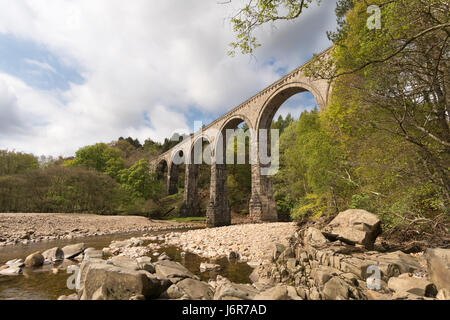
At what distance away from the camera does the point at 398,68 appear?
4.35 meters

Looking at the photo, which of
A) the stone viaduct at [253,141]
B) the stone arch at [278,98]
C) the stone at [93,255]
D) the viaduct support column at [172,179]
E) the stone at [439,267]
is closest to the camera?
the stone at [439,267]

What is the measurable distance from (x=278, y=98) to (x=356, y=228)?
1380 centimetres

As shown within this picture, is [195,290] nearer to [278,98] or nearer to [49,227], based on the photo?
[49,227]

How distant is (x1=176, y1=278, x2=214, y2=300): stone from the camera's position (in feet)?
9.67

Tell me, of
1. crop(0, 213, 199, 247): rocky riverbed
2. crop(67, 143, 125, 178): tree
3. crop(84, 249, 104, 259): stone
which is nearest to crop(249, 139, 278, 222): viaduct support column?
crop(0, 213, 199, 247): rocky riverbed

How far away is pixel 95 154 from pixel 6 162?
356 inches

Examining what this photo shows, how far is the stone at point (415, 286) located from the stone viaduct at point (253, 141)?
10.8 metres

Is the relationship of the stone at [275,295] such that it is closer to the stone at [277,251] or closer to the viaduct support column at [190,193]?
the stone at [277,251]

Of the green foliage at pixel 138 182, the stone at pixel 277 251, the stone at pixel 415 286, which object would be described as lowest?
the stone at pixel 277 251

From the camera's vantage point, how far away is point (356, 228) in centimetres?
468

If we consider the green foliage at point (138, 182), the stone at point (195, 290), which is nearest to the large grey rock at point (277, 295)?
the stone at point (195, 290)

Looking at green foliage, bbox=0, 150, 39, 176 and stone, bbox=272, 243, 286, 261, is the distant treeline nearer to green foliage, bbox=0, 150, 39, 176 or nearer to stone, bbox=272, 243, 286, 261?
green foliage, bbox=0, 150, 39, 176

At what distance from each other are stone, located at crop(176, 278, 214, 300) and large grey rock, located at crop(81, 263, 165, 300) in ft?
1.84

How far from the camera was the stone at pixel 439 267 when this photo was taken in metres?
2.61
